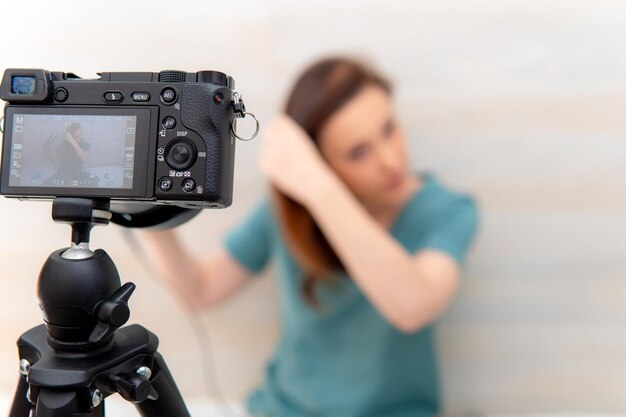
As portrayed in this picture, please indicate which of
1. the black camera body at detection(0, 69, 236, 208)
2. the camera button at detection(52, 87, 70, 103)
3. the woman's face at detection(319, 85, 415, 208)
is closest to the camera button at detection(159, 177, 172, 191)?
the black camera body at detection(0, 69, 236, 208)

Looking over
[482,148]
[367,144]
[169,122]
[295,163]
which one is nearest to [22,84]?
[169,122]

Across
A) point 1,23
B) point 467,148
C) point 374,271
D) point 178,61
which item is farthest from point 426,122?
point 1,23

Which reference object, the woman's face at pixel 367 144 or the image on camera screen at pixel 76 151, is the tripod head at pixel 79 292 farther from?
the woman's face at pixel 367 144

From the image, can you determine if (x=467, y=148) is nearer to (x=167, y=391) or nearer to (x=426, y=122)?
(x=426, y=122)

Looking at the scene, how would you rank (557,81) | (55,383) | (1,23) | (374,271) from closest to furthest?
(55,383) → (374,271) → (1,23) → (557,81)

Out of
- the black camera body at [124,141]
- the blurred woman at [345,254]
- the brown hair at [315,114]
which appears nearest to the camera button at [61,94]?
the black camera body at [124,141]

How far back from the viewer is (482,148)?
49.7 inches

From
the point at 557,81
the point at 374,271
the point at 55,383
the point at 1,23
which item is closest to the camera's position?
the point at 55,383

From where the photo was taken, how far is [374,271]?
3.28 feet

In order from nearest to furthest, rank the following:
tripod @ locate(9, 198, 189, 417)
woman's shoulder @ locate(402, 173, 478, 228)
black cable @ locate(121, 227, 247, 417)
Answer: tripod @ locate(9, 198, 189, 417) → woman's shoulder @ locate(402, 173, 478, 228) → black cable @ locate(121, 227, 247, 417)

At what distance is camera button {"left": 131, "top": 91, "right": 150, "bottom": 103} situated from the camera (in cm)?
53

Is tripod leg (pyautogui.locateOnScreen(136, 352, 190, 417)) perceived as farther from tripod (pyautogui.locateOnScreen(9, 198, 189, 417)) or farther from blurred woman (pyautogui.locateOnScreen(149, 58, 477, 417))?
blurred woman (pyautogui.locateOnScreen(149, 58, 477, 417))

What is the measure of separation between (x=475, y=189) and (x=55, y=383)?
996 millimetres

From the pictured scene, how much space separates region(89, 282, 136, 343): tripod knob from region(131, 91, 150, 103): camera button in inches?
6.9
